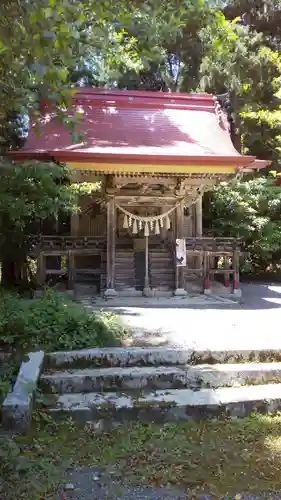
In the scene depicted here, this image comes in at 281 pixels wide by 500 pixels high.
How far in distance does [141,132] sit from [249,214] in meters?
4.97

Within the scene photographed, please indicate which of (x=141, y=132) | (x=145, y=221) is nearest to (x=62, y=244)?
(x=145, y=221)

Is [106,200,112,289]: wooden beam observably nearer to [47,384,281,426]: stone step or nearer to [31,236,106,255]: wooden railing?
[31,236,106,255]: wooden railing

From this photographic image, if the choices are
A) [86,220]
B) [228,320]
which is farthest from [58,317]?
[86,220]

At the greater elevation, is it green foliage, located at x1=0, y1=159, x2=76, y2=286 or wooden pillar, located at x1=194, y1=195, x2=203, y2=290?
green foliage, located at x1=0, y1=159, x2=76, y2=286

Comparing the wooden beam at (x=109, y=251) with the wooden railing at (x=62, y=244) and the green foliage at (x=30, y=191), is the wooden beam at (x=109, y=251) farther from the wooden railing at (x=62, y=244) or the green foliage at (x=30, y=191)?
the green foliage at (x=30, y=191)

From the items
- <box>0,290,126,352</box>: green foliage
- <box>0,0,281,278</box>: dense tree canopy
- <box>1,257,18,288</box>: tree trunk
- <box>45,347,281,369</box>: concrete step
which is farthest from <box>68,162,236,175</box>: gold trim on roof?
<box>45,347,281,369</box>: concrete step

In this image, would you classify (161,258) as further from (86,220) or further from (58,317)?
(58,317)

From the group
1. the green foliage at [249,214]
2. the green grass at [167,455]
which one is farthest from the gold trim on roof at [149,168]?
the green grass at [167,455]

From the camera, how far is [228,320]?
Result: 23.8 ft

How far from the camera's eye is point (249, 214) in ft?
45.3

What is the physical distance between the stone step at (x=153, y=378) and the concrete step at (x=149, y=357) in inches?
6.0

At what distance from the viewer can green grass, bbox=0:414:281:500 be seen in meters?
2.90

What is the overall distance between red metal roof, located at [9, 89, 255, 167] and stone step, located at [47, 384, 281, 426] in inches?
228

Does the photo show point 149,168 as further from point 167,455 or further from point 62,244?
point 167,455
